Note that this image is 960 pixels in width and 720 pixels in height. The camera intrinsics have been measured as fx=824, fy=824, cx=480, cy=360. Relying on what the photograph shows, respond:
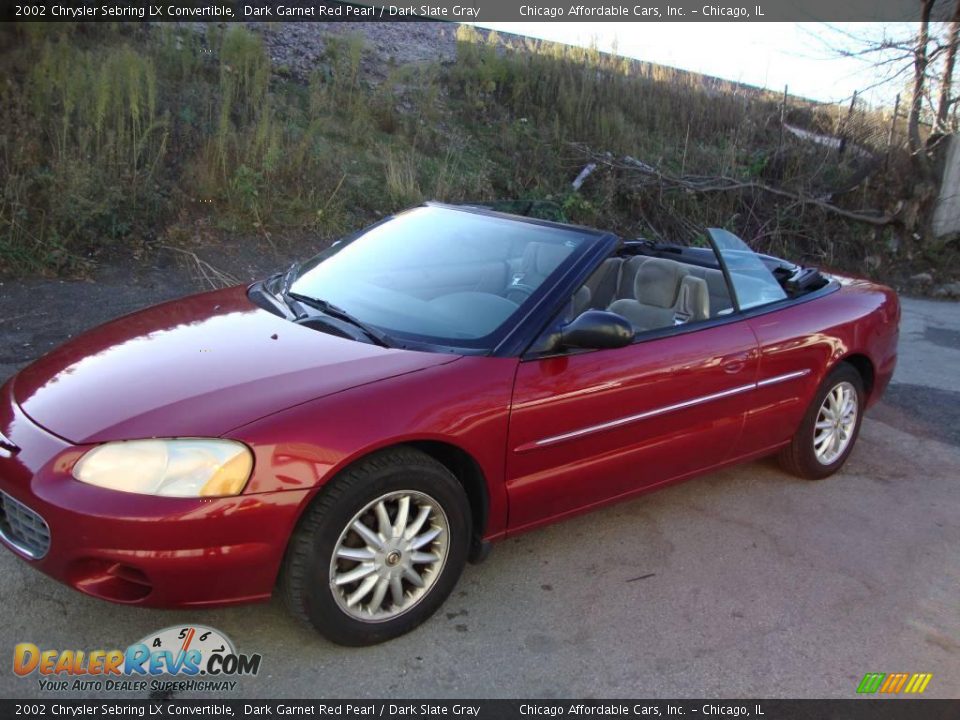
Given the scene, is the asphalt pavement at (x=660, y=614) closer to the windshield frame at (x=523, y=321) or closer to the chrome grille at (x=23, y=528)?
the chrome grille at (x=23, y=528)

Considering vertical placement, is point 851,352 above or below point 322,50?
below

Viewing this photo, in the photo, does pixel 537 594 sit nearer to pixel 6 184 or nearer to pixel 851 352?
pixel 851 352

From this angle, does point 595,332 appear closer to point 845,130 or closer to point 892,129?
point 892,129

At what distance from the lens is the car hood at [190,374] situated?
266cm

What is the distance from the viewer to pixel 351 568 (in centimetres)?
280

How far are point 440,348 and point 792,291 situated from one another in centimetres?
235

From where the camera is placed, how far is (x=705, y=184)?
38.5 ft

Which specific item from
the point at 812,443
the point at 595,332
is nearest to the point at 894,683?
the point at 595,332

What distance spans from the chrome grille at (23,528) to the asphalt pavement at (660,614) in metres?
0.34

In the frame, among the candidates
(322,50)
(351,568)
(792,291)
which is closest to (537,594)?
(351,568)

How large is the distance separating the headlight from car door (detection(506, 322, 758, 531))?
1035mm

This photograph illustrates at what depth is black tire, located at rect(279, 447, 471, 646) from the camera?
266cm

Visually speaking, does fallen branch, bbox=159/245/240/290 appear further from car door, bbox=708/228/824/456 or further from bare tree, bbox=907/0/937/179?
bare tree, bbox=907/0/937/179

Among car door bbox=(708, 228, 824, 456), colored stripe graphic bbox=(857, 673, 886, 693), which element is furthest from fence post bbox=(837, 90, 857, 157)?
colored stripe graphic bbox=(857, 673, 886, 693)
